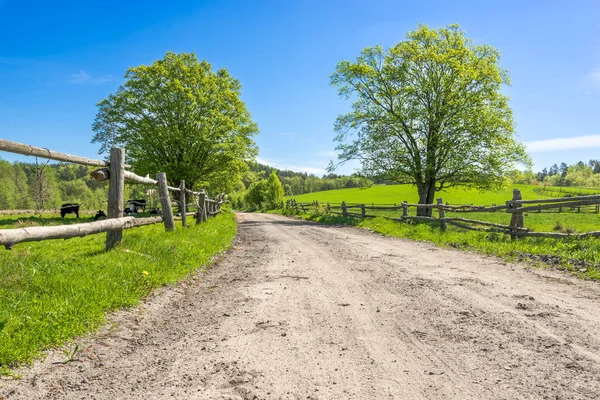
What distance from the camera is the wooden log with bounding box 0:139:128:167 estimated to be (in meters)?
4.02

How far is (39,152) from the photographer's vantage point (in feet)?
14.9

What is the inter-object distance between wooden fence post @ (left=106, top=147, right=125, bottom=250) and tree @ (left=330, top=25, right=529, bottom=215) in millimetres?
16552

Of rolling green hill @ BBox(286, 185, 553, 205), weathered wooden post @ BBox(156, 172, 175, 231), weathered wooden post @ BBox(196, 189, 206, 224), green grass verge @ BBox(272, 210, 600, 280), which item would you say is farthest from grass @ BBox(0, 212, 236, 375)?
rolling green hill @ BBox(286, 185, 553, 205)

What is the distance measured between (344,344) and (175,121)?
25.1 metres

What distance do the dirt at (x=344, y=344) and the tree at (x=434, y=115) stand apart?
51.1ft

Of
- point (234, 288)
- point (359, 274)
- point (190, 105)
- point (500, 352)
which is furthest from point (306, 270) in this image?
point (190, 105)

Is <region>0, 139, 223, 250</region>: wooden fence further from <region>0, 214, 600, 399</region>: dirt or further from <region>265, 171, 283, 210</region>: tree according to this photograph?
<region>265, 171, 283, 210</region>: tree

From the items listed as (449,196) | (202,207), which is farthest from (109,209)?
(449,196)

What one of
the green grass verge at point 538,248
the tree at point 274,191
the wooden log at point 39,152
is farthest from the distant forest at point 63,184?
the green grass verge at point 538,248

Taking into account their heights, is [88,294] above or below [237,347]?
above

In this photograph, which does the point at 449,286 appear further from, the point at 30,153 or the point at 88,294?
the point at 30,153

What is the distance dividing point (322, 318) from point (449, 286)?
2306 millimetres

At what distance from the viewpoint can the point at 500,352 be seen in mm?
2836

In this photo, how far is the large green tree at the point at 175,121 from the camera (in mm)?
24469
